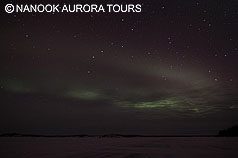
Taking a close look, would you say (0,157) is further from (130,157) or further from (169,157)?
(169,157)

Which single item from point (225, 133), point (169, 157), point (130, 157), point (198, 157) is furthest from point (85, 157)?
point (225, 133)

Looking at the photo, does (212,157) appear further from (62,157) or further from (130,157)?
(62,157)

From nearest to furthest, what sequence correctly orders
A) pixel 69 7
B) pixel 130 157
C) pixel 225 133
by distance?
pixel 130 157, pixel 69 7, pixel 225 133

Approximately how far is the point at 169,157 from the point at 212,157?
1.62 metres

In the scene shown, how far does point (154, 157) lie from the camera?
28.1ft

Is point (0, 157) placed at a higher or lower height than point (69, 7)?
lower

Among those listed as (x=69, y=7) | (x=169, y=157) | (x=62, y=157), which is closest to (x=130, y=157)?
(x=169, y=157)

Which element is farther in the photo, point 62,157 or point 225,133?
point 225,133

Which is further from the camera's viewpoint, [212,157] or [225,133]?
[225,133]

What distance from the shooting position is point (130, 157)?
8500 millimetres

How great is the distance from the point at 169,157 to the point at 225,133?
11686cm

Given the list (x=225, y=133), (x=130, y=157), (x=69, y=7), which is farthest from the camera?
(x=225, y=133)

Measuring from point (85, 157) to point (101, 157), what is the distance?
566mm

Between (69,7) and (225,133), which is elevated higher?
(69,7)
